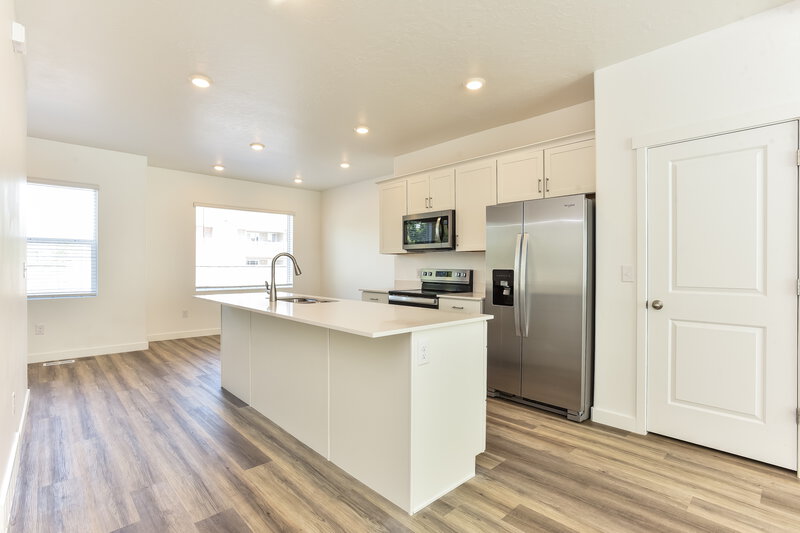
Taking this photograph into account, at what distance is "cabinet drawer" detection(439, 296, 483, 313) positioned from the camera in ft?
12.2

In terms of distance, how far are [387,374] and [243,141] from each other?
3.72 m

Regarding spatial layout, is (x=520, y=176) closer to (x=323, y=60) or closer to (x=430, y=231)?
(x=430, y=231)

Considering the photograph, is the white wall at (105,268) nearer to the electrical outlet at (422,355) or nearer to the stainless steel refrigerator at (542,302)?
the stainless steel refrigerator at (542,302)

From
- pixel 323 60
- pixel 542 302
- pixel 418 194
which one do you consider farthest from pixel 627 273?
pixel 323 60

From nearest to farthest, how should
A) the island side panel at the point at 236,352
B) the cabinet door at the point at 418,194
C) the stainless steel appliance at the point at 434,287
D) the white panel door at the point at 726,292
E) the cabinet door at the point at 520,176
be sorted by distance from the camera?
the white panel door at the point at 726,292, the island side panel at the point at 236,352, the cabinet door at the point at 520,176, the stainless steel appliance at the point at 434,287, the cabinet door at the point at 418,194

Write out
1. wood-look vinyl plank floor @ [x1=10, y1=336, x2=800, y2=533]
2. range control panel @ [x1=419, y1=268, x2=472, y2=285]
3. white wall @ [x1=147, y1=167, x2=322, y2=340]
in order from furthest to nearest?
white wall @ [x1=147, y1=167, x2=322, y2=340] → range control panel @ [x1=419, y1=268, x2=472, y2=285] → wood-look vinyl plank floor @ [x1=10, y1=336, x2=800, y2=533]

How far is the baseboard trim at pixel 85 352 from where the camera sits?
471cm

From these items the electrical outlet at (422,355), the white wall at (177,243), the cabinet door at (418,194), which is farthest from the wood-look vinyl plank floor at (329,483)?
the white wall at (177,243)

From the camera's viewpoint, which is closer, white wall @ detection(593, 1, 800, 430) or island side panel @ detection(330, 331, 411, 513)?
island side panel @ detection(330, 331, 411, 513)

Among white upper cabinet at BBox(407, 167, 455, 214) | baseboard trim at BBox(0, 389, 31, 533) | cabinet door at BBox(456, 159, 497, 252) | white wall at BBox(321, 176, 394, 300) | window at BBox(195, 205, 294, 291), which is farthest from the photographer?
white wall at BBox(321, 176, 394, 300)

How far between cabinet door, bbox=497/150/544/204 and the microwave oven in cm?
64

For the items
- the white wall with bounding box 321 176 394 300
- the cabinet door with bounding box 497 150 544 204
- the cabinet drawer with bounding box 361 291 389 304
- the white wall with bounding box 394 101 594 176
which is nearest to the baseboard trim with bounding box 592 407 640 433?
the cabinet door with bounding box 497 150 544 204

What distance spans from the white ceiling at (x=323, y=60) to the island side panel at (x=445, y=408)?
72.0 inches

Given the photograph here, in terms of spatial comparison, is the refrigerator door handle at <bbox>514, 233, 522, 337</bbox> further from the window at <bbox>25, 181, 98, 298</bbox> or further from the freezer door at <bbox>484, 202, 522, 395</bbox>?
the window at <bbox>25, 181, 98, 298</bbox>
